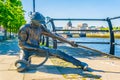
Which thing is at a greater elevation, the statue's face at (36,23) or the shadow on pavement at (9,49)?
the statue's face at (36,23)

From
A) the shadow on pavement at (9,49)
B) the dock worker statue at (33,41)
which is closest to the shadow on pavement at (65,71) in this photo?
the dock worker statue at (33,41)

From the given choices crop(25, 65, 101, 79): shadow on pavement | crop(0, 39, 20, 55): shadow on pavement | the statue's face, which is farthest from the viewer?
crop(0, 39, 20, 55): shadow on pavement

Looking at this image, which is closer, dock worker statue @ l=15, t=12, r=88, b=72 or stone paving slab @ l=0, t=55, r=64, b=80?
stone paving slab @ l=0, t=55, r=64, b=80

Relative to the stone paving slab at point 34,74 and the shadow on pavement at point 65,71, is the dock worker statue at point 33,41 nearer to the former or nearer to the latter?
the shadow on pavement at point 65,71

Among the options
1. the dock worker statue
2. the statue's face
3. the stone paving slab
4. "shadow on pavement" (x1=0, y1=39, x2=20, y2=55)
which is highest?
the statue's face

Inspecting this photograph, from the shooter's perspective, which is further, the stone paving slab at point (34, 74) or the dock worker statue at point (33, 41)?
the dock worker statue at point (33, 41)

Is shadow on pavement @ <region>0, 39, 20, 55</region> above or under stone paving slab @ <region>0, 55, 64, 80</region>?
under

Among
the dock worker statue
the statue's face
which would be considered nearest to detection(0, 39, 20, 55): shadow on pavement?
the dock worker statue

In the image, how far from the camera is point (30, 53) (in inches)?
316

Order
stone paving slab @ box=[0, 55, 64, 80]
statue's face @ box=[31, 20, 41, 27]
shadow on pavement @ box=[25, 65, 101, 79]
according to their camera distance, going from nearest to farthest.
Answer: stone paving slab @ box=[0, 55, 64, 80] < shadow on pavement @ box=[25, 65, 101, 79] < statue's face @ box=[31, 20, 41, 27]

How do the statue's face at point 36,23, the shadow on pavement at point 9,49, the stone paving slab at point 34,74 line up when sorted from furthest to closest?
the shadow on pavement at point 9,49
the statue's face at point 36,23
the stone paving slab at point 34,74

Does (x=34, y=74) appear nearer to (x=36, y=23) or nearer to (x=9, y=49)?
(x=36, y=23)

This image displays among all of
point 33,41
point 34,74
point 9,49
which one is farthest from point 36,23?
point 9,49

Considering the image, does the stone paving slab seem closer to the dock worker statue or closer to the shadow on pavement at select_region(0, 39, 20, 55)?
the dock worker statue
